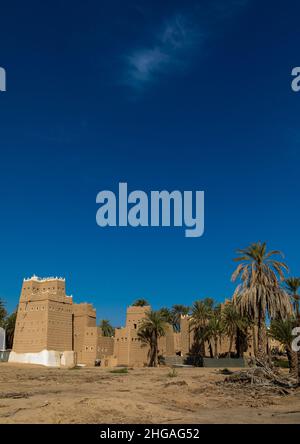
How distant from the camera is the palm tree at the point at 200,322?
5341 centimetres

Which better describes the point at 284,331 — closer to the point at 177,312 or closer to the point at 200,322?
the point at 200,322

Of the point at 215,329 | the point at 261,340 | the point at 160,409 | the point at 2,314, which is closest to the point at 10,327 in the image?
the point at 2,314

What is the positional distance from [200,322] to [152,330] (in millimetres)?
5973

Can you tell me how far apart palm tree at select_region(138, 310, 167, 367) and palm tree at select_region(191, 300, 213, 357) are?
13.0 feet

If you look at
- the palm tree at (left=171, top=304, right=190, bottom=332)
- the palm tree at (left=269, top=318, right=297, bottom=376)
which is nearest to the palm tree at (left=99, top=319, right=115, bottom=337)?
the palm tree at (left=171, top=304, right=190, bottom=332)

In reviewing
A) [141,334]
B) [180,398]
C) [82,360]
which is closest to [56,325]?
[82,360]

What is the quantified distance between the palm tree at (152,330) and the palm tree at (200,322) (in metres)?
3.96

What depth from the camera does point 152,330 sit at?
54.4 metres

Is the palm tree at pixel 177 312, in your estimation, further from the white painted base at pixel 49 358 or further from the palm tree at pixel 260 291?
Answer: the palm tree at pixel 260 291

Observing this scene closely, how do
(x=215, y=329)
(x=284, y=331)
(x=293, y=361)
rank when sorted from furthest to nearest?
(x=215, y=329), (x=284, y=331), (x=293, y=361)
